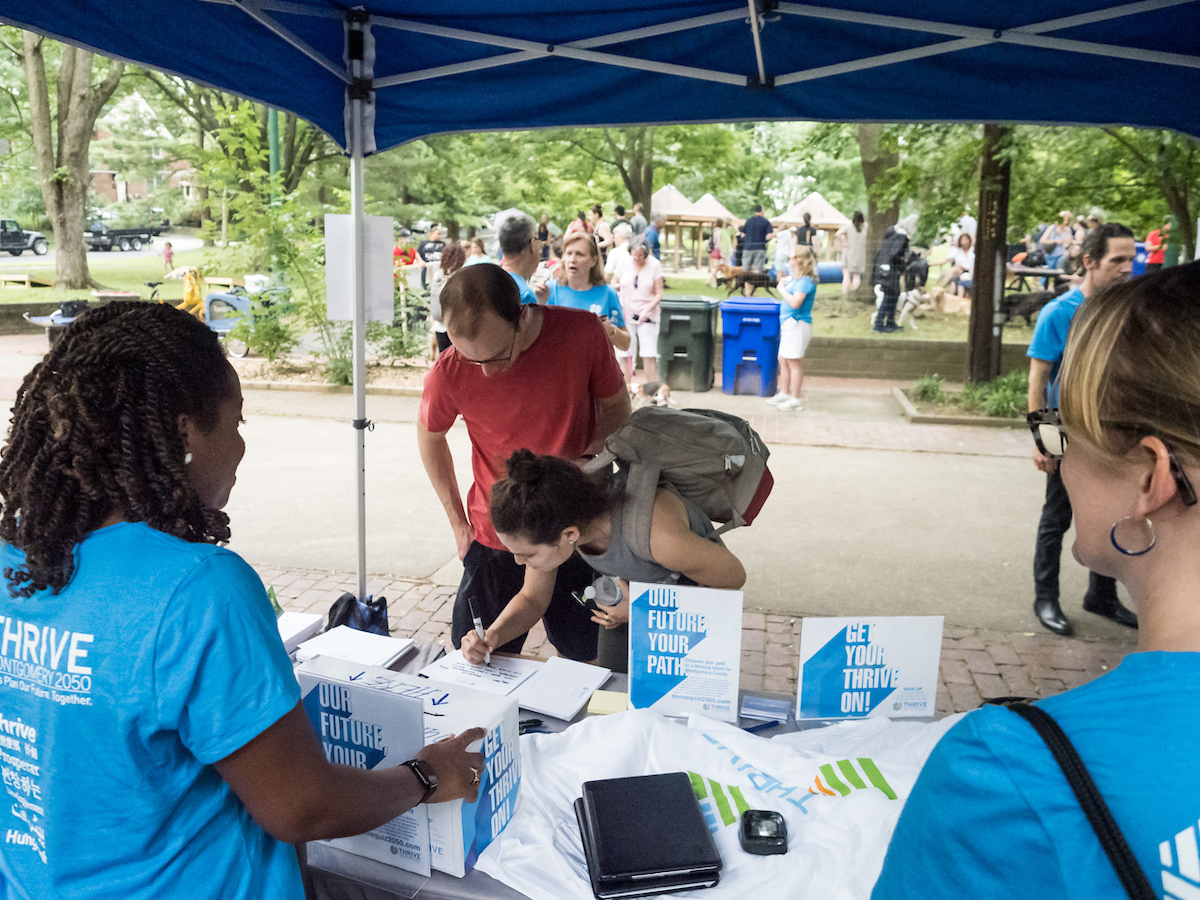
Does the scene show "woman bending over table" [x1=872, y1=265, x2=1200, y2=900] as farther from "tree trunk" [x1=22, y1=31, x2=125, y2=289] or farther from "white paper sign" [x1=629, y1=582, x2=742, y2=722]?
"tree trunk" [x1=22, y1=31, x2=125, y2=289]

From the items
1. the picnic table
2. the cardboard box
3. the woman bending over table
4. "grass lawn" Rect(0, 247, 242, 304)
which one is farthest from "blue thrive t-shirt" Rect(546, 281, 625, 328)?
the picnic table

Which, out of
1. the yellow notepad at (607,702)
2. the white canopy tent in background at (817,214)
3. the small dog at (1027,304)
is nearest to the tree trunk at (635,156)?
the white canopy tent in background at (817,214)

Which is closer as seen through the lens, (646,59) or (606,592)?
(606,592)

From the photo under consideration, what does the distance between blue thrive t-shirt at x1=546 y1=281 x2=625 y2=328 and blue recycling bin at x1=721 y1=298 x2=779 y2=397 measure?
3.11 metres

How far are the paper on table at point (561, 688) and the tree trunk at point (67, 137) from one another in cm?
2033

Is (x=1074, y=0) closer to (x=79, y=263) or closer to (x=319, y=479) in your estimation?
(x=319, y=479)

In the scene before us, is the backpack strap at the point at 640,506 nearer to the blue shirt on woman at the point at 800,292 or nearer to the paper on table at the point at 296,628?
the paper on table at the point at 296,628

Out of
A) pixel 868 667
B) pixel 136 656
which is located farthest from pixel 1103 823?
pixel 868 667

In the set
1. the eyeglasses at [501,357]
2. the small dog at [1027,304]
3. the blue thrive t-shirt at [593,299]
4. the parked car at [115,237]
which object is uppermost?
the parked car at [115,237]

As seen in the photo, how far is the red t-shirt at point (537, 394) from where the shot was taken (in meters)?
3.08

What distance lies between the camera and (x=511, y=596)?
324cm

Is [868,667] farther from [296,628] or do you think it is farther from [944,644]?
[944,644]

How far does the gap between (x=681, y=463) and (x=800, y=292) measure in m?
7.45

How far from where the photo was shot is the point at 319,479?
274 inches
